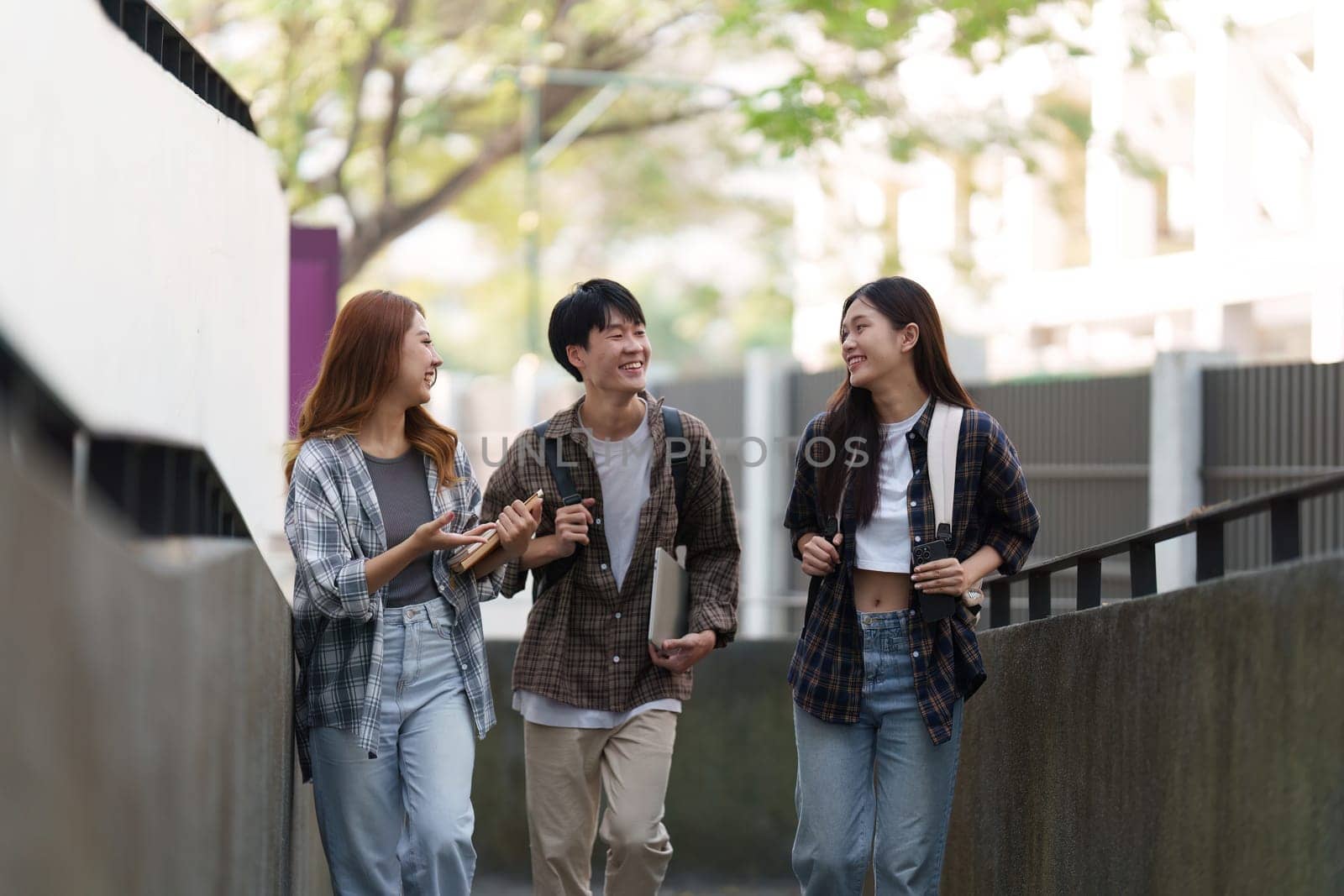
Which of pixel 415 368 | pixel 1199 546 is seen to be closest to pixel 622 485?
pixel 415 368

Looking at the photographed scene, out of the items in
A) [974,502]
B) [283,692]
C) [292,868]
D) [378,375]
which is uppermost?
[378,375]

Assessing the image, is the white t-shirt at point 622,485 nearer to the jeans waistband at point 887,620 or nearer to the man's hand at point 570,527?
the man's hand at point 570,527

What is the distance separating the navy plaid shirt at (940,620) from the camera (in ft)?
15.9

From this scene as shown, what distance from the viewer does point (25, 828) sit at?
205 centimetres

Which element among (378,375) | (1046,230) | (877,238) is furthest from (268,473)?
(1046,230)

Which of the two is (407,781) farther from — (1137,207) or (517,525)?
(1137,207)

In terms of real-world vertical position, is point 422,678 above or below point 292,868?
above

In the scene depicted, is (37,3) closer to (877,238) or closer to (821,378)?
(821,378)

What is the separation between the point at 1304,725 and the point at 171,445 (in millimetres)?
2276

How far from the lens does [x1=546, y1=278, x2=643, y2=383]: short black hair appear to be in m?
5.29

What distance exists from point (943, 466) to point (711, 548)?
993 mm

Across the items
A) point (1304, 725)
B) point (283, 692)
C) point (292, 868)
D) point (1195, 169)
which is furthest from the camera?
point (1195, 169)

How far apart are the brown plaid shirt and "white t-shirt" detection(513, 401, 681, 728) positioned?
0.03 metres

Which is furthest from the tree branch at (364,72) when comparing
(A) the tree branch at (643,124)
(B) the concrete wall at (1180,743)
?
(B) the concrete wall at (1180,743)
